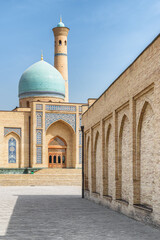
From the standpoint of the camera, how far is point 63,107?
3391 cm

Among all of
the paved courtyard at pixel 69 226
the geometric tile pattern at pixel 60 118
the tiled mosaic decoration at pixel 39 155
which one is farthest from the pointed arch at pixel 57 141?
the paved courtyard at pixel 69 226

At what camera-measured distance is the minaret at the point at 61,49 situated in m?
39.0

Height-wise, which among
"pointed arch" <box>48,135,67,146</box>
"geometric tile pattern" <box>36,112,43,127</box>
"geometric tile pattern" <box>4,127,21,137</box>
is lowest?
"pointed arch" <box>48,135,67,146</box>

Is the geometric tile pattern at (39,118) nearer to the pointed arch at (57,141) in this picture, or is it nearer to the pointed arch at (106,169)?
the pointed arch at (57,141)

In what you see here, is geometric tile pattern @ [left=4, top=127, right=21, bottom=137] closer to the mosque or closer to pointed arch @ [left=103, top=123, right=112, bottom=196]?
the mosque

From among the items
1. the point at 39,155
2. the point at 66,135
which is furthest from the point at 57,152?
the point at 39,155

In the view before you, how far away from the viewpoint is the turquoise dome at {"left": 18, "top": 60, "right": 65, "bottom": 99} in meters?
36.8

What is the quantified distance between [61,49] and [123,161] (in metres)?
28.9

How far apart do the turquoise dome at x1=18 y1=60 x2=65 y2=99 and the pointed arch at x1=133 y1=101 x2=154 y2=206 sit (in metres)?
27.4

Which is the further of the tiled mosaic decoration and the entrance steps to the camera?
the tiled mosaic decoration

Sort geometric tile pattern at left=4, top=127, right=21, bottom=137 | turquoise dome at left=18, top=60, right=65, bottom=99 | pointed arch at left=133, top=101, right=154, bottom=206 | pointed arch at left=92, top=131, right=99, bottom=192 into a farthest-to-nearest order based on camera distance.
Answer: turquoise dome at left=18, top=60, right=65, bottom=99 < geometric tile pattern at left=4, top=127, right=21, bottom=137 < pointed arch at left=92, top=131, right=99, bottom=192 < pointed arch at left=133, top=101, right=154, bottom=206

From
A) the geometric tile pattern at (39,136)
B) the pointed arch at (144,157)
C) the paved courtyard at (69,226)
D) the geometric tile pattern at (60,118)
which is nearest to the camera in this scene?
the paved courtyard at (69,226)

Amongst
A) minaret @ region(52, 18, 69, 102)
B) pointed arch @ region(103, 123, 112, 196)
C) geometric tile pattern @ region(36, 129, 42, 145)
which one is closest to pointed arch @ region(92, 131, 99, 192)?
pointed arch @ region(103, 123, 112, 196)

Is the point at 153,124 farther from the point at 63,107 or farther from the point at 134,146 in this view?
the point at 63,107
